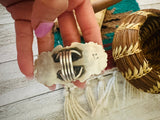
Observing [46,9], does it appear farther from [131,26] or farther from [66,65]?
[131,26]

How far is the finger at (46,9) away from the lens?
218mm

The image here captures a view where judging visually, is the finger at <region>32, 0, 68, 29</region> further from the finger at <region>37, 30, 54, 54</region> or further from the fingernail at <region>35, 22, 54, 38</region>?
the finger at <region>37, 30, 54, 54</region>

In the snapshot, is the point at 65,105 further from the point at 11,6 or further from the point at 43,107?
the point at 11,6

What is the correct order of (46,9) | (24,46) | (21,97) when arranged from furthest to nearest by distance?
(21,97) < (24,46) < (46,9)

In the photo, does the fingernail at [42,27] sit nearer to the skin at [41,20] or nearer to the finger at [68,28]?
the skin at [41,20]

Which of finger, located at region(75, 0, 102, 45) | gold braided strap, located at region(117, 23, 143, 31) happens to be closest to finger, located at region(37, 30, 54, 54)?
finger, located at region(75, 0, 102, 45)

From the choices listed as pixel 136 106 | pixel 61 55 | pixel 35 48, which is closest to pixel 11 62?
pixel 35 48

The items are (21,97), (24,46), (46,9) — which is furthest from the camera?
(21,97)

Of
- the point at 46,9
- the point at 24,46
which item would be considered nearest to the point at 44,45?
the point at 24,46

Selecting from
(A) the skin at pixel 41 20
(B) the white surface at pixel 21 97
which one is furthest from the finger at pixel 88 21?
(B) the white surface at pixel 21 97

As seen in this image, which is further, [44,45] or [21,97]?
[21,97]

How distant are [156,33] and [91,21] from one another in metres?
0.34

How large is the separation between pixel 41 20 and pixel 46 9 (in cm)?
3

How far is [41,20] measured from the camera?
253 mm
